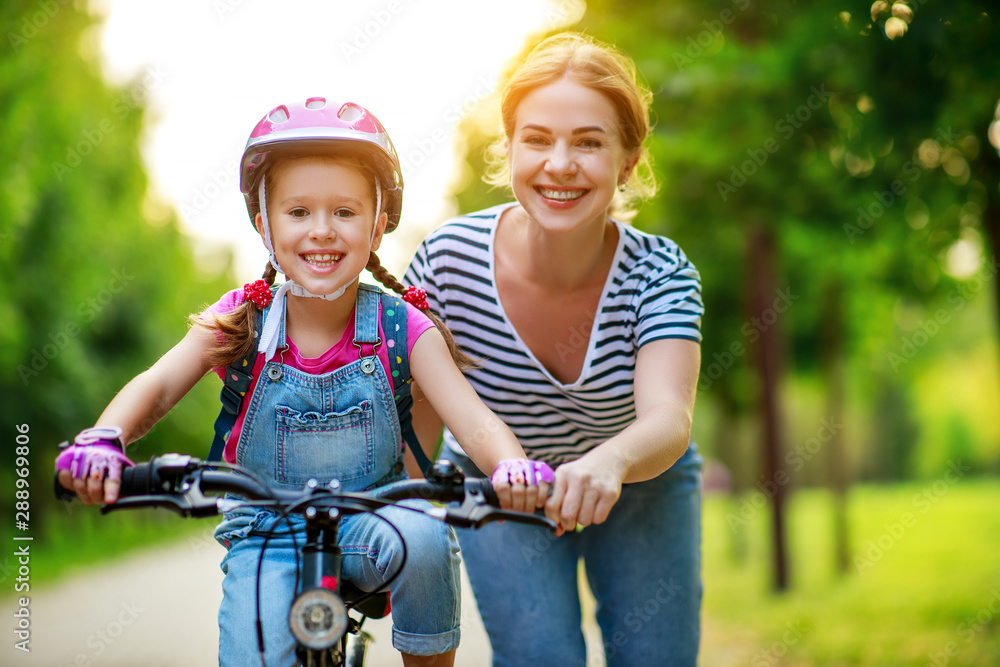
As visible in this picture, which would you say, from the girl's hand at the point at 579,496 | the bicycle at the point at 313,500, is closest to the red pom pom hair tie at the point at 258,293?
the bicycle at the point at 313,500

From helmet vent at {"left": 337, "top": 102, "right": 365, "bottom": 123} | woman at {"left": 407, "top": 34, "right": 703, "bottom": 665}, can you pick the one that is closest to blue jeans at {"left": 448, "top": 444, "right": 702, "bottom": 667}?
woman at {"left": 407, "top": 34, "right": 703, "bottom": 665}

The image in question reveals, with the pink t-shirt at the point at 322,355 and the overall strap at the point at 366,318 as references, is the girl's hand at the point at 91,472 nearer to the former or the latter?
the pink t-shirt at the point at 322,355

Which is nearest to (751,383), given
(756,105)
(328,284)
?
(756,105)

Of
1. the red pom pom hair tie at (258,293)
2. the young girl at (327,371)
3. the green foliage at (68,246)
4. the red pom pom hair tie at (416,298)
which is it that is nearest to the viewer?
the young girl at (327,371)

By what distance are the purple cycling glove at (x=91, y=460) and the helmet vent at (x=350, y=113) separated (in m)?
1.00

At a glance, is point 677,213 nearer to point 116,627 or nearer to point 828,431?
point 828,431

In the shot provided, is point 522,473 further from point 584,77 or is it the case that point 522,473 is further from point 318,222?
point 584,77

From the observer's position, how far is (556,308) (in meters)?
3.10

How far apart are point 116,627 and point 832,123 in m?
7.43

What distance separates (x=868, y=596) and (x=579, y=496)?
8208mm

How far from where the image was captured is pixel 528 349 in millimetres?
3029

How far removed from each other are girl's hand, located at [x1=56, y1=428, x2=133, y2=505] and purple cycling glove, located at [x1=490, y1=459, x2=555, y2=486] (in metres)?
0.81

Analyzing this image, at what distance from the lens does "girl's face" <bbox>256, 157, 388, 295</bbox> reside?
2439 mm

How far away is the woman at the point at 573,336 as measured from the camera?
281cm
